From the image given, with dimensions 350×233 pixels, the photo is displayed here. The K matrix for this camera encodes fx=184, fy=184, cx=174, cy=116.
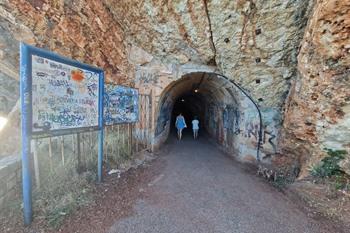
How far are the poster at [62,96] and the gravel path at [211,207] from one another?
Answer: 1887mm

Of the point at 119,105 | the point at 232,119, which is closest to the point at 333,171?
the point at 232,119

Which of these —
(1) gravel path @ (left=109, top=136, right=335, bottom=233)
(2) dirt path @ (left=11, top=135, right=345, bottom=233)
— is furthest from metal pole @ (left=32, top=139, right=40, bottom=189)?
(1) gravel path @ (left=109, top=136, right=335, bottom=233)

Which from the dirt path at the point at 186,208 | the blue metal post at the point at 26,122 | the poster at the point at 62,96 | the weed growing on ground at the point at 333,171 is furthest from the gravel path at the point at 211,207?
the poster at the point at 62,96

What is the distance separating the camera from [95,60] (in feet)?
18.4

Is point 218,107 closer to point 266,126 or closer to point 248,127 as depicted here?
point 248,127

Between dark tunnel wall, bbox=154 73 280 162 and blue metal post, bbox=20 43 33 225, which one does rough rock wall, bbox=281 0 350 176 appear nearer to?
dark tunnel wall, bbox=154 73 280 162

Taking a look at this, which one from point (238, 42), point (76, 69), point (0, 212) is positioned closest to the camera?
point (0, 212)

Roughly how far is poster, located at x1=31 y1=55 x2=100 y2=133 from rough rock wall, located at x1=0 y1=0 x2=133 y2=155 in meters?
1.61

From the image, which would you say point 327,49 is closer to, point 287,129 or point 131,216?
point 287,129

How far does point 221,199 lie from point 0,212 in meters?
3.68

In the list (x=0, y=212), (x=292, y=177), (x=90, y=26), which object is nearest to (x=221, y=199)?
(x=292, y=177)

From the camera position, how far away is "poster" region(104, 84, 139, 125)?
504cm

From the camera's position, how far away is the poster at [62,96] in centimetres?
269

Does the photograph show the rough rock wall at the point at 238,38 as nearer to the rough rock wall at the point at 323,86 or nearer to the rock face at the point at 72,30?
the rock face at the point at 72,30
